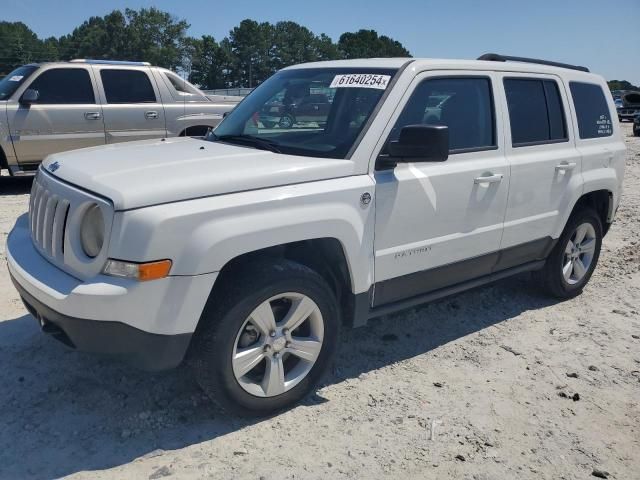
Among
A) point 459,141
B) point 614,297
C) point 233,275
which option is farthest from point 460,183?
point 614,297

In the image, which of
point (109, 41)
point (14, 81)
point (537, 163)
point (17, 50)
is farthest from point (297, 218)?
point (109, 41)

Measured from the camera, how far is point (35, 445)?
9.63 ft

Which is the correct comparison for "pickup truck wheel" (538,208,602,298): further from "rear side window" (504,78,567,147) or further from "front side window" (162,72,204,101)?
"front side window" (162,72,204,101)

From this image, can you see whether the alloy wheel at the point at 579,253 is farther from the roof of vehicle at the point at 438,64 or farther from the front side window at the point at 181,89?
the front side window at the point at 181,89

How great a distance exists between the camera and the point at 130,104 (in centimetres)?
→ 936

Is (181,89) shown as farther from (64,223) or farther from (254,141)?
(64,223)

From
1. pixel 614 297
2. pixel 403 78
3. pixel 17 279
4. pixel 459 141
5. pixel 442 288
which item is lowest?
pixel 614 297

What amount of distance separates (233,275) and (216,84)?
9252 centimetres

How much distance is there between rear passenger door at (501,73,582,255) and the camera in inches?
170

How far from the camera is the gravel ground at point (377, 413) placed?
2896mm

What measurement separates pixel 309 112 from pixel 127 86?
6.40 metres

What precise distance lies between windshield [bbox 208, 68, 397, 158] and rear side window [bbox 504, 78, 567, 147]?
118 cm

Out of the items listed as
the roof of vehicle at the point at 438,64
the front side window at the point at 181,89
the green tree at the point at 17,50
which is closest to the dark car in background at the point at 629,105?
the front side window at the point at 181,89

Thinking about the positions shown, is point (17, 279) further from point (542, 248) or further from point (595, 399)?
point (542, 248)
